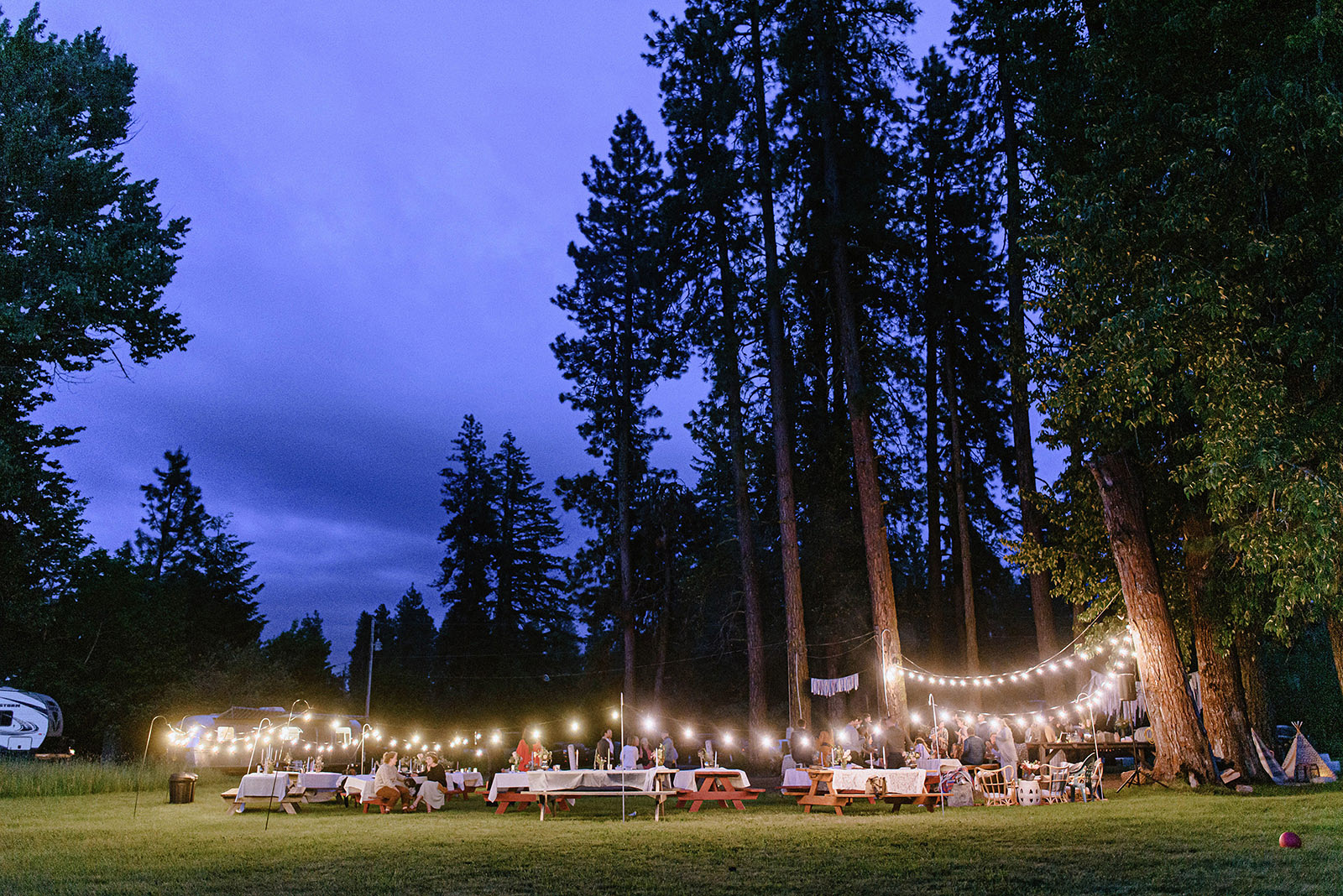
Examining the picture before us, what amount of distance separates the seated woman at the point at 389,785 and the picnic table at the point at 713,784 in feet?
13.9

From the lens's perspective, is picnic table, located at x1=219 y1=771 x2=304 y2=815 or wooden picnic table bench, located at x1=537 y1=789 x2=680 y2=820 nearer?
wooden picnic table bench, located at x1=537 y1=789 x2=680 y2=820

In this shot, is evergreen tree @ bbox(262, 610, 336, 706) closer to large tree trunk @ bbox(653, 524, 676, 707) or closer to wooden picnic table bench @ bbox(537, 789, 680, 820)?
large tree trunk @ bbox(653, 524, 676, 707)

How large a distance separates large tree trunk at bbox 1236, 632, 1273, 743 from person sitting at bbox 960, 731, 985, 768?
5369mm

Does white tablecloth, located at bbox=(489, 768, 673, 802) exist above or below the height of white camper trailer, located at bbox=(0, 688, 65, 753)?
below

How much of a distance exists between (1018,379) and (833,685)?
1019 cm

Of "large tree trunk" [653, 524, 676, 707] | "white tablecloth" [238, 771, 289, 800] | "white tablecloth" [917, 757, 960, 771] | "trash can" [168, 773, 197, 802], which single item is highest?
"large tree trunk" [653, 524, 676, 707]

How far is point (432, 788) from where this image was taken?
14000mm

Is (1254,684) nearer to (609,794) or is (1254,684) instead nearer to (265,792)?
(609,794)

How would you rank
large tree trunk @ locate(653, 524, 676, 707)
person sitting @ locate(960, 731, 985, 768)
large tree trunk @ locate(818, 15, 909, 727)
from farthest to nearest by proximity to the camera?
large tree trunk @ locate(653, 524, 676, 707), large tree trunk @ locate(818, 15, 909, 727), person sitting @ locate(960, 731, 985, 768)

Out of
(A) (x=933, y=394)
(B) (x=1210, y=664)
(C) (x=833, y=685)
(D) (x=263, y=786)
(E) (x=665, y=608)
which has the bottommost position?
(D) (x=263, y=786)

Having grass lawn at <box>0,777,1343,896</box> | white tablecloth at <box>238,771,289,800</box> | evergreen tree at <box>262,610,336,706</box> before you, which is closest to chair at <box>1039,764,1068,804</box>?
grass lawn at <box>0,777,1343,896</box>

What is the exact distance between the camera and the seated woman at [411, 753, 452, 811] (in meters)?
13.9

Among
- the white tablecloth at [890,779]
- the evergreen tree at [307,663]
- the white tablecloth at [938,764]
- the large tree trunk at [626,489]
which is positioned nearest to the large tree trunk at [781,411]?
the white tablecloth at [938,764]

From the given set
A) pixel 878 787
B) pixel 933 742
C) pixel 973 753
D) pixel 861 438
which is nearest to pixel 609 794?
pixel 878 787
